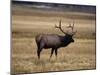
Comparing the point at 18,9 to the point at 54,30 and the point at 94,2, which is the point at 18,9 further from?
the point at 94,2

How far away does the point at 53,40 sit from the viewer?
111 inches

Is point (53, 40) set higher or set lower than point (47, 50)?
higher

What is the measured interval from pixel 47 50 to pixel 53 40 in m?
0.16

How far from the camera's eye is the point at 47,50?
2775mm

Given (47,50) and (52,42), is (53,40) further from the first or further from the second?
(47,50)

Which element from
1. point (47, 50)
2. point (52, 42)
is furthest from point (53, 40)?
point (47, 50)

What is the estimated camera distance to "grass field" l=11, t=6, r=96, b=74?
2.64 meters

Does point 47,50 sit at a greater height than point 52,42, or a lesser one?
lesser

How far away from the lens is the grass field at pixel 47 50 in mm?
2639

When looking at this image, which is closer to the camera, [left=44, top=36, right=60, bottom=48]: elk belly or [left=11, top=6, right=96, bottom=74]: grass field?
[left=11, top=6, right=96, bottom=74]: grass field

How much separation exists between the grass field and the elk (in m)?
0.05

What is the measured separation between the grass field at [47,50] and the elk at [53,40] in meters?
0.05

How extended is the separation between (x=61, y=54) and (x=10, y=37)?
71 centimetres
